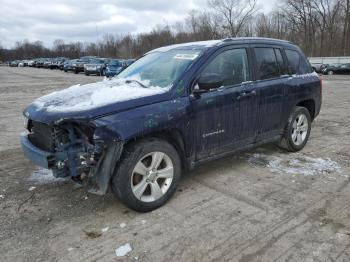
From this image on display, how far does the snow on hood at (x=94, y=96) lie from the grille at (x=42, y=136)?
0.22 m

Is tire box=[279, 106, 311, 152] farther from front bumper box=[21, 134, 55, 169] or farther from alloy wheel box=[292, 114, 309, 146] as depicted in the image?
front bumper box=[21, 134, 55, 169]

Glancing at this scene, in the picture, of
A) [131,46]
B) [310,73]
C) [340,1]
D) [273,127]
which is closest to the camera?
[273,127]

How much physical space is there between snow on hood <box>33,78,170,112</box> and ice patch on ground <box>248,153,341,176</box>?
7.39ft

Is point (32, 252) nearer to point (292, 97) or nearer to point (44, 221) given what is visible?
point (44, 221)

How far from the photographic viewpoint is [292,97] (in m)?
5.79

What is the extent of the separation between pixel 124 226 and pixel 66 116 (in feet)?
4.13

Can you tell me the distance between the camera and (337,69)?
3531 centimetres

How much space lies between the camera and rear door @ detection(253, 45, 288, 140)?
205 inches

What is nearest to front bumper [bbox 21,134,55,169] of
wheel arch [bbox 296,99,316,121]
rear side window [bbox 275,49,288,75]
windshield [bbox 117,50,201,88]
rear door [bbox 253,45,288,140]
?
windshield [bbox 117,50,201,88]

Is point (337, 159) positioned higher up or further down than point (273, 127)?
further down

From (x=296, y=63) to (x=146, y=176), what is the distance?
3542 mm

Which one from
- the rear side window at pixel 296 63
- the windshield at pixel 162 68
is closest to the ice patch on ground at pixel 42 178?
the windshield at pixel 162 68

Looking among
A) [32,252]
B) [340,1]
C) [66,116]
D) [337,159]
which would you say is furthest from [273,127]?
[340,1]

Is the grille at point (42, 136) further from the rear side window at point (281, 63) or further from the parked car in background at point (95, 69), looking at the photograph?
the parked car in background at point (95, 69)
